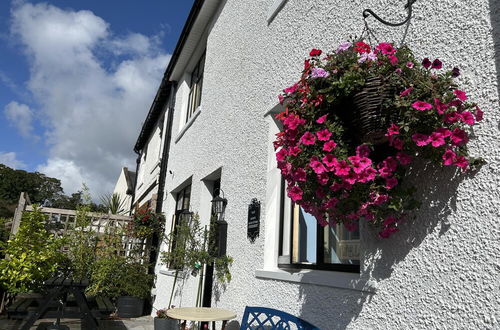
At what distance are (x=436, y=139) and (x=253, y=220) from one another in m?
2.57

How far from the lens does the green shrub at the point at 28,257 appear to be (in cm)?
545

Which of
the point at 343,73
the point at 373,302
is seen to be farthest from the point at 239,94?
the point at 373,302

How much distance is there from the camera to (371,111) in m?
1.93

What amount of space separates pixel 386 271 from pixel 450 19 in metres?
1.48

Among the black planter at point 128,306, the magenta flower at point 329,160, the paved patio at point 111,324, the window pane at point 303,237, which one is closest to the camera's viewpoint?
the magenta flower at point 329,160

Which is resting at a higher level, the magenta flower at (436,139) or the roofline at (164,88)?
the roofline at (164,88)

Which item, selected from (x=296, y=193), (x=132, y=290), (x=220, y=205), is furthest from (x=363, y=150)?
(x=132, y=290)

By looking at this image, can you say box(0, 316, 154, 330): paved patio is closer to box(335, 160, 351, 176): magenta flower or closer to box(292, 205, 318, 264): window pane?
box(292, 205, 318, 264): window pane

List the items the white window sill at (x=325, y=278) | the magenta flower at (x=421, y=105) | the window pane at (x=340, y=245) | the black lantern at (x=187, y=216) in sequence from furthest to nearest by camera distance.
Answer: the black lantern at (x=187, y=216) < the window pane at (x=340, y=245) < the white window sill at (x=325, y=278) < the magenta flower at (x=421, y=105)

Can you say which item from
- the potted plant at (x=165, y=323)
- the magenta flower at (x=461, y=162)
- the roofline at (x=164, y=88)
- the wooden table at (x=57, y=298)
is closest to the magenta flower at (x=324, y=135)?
the magenta flower at (x=461, y=162)

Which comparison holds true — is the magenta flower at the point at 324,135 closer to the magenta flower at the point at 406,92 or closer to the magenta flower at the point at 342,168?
the magenta flower at the point at 342,168

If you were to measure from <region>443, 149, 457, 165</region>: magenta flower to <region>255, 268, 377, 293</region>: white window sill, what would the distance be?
3.00 ft

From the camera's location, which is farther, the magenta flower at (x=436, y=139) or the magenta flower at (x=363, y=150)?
the magenta flower at (x=363, y=150)

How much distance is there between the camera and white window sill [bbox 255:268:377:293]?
2.34 m
